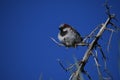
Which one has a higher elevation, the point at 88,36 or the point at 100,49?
the point at 88,36

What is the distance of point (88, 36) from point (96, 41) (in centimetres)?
17

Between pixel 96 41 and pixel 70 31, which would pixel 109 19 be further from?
pixel 70 31

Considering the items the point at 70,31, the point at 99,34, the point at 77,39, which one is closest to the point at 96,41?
the point at 99,34

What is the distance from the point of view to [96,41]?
2.69 metres

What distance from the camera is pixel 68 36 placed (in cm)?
592

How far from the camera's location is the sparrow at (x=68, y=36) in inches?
216

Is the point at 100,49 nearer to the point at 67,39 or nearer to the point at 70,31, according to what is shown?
the point at 67,39

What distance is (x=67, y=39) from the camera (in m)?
5.68

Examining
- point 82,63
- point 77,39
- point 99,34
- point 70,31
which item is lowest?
point 82,63

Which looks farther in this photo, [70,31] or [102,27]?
[70,31]

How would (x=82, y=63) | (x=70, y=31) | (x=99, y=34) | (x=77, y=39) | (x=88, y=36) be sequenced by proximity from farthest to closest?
(x=70, y=31), (x=77, y=39), (x=88, y=36), (x=99, y=34), (x=82, y=63)

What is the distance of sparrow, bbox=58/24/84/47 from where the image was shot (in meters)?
5.49

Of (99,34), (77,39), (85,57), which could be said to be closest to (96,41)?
(99,34)

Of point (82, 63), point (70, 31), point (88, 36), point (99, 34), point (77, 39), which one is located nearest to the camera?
point (82, 63)
